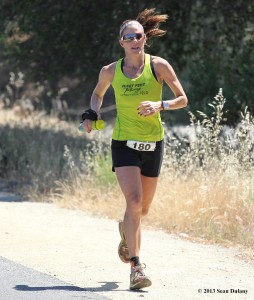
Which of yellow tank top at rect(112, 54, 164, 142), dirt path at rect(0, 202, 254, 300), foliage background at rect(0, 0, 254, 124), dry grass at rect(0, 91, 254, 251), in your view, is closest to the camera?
dirt path at rect(0, 202, 254, 300)

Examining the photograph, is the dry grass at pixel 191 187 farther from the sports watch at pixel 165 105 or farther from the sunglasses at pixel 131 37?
the sunglasses at pixel 131 37

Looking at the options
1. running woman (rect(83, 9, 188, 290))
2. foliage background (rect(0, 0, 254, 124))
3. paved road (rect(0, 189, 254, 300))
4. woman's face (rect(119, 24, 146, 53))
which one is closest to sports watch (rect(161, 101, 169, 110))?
running woman (rect(83, 9, 188, 290))

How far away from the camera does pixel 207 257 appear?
9.18m

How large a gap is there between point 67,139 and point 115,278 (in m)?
8.99

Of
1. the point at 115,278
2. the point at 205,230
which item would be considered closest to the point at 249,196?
the point at 205,230

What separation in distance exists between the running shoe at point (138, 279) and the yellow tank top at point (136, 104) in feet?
3.23

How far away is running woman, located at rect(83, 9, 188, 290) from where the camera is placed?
7828 millimetres

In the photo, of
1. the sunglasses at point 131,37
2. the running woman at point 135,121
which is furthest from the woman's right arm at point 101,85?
the sunglasses at point 131,37

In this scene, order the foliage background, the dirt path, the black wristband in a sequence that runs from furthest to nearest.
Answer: the foliage background, the black wristband, the dirt path

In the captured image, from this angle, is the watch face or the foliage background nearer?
the watch face

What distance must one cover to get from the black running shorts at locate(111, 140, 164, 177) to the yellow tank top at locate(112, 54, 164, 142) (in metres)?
0.07

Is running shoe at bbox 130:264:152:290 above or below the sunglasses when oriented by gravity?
below

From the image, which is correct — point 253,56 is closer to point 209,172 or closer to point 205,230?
point 209,172

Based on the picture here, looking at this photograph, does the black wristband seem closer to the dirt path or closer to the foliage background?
the dirt path
